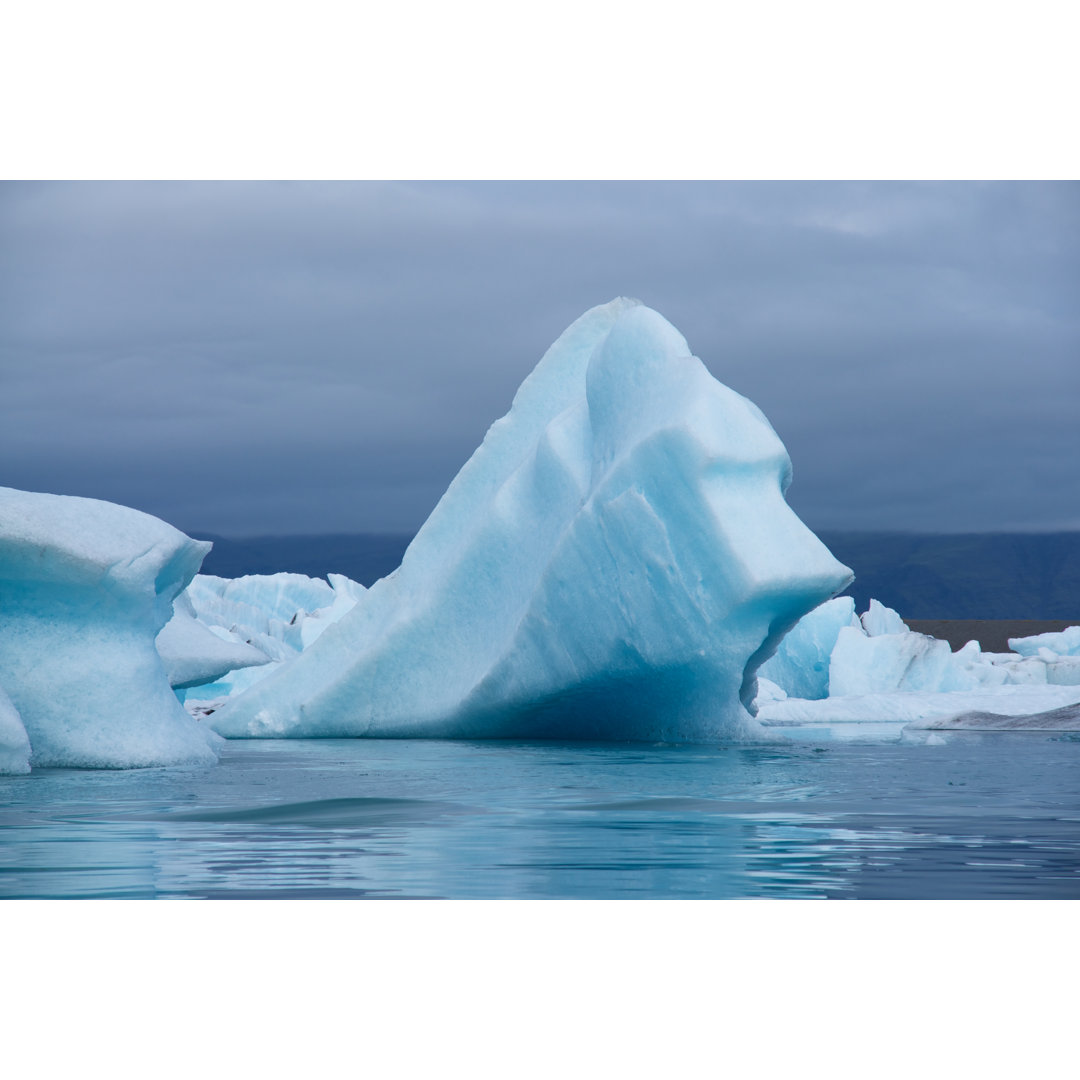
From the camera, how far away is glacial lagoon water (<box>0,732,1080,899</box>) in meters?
3.66

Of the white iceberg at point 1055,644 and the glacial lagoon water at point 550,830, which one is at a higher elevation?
the white iceberg at point 1055,644

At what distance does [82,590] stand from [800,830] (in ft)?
15.2

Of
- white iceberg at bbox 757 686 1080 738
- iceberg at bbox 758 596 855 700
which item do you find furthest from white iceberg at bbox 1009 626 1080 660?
white iceberg at bbox 757 686 1080 738

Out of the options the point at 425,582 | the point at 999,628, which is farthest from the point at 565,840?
the point at 999,628

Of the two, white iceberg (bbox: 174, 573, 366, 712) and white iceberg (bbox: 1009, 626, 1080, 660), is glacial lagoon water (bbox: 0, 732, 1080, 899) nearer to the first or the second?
white iceberg (bbox: 174, 573, 366, 712)

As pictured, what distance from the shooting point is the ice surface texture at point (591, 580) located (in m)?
9.95

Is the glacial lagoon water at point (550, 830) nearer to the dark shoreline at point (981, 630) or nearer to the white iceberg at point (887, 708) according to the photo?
the white iceberg at point (887, 708)

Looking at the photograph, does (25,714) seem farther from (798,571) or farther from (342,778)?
(798,571)

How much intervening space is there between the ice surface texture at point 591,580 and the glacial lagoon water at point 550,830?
1.97 metres

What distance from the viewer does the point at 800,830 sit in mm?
4770

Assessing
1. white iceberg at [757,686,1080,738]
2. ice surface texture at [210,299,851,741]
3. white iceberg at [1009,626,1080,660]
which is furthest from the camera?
white iceberg at [1009,626,1080,660]

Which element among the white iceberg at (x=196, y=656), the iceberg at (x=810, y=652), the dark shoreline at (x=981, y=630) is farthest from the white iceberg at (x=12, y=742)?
the dark shoreline at (x=981, y=630)

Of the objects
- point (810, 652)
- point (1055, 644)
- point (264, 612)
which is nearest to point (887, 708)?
point (810, 652)

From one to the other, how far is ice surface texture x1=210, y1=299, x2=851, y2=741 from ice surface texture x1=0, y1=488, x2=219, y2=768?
131 inches
